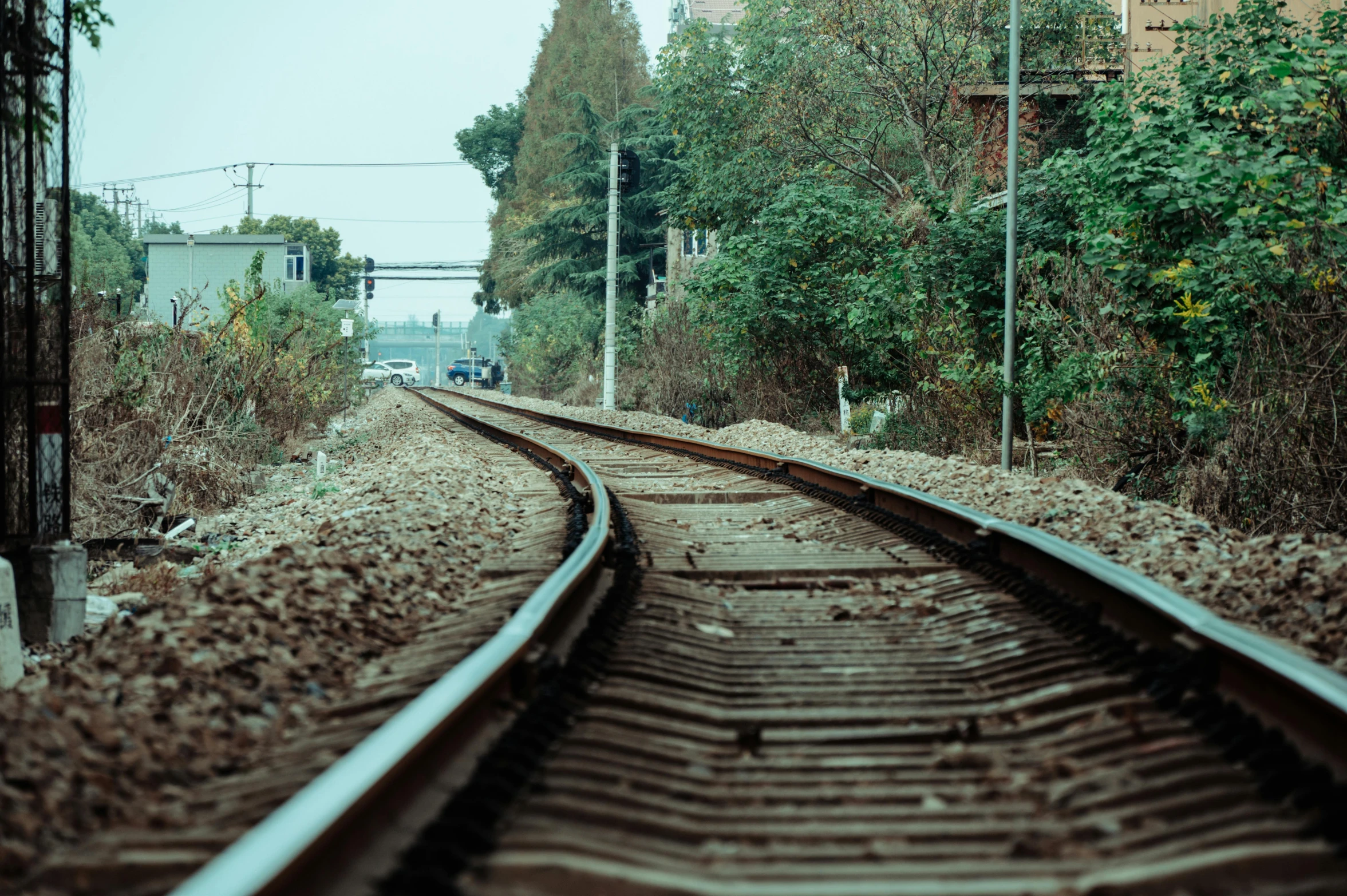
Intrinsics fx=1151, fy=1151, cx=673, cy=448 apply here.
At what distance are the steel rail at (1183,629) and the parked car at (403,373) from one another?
62.3 m

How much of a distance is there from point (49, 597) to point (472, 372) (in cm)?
6658

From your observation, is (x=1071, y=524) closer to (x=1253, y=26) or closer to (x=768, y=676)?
(x=768, y=676)

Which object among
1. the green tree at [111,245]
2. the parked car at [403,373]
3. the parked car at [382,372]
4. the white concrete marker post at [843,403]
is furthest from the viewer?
the parked car at [403,373]

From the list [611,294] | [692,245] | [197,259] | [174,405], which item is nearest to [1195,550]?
[174,405]

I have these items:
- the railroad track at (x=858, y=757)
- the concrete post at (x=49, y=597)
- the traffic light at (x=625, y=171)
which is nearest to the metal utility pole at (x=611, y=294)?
the traffic light at (x=625, y=171)

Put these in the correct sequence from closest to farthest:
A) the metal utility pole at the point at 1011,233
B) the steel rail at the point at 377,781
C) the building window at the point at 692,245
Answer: the steel rail at the point at 377,781 → the metal utility pole at the point at 1011,233 → the building window at the point at 692,245

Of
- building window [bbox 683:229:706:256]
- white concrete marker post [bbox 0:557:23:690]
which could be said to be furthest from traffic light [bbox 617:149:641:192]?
white concrete marker post [bbox 0:557:23:690]

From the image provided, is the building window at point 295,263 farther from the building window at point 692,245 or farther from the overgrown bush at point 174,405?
the overgrown bush at point 174,405

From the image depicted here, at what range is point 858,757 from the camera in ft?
9.40

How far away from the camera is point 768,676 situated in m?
3.65

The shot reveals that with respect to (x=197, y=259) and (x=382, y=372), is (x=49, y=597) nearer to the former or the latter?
(x=197, y=259)

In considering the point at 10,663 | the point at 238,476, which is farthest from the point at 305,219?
the point at 10,663

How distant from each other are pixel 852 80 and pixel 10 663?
2019 cm

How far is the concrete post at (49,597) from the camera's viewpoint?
6.22m
